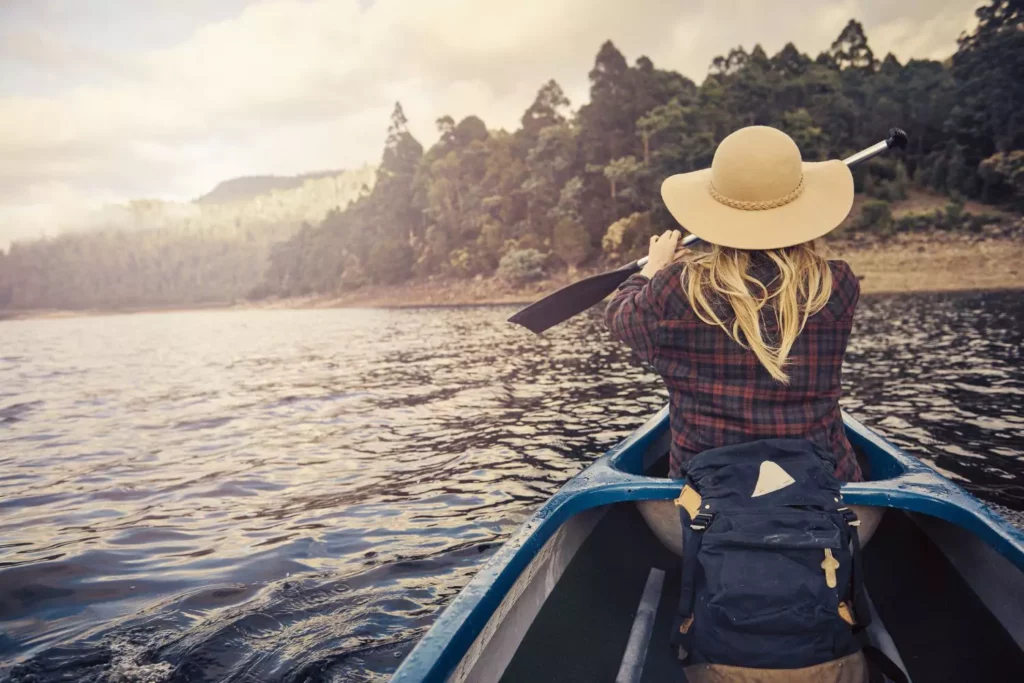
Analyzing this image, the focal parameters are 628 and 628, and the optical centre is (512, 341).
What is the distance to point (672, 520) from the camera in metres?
2.86

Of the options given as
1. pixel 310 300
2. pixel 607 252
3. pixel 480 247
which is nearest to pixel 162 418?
pixel 607 252

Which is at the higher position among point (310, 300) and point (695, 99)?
point (695, 99)

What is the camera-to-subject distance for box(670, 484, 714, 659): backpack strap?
194 centimetres

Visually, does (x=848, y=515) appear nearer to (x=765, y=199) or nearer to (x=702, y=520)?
(x=702, y=520)

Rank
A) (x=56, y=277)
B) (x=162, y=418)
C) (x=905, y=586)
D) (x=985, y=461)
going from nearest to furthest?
(x=905, y=586) → (x=985, y=461) → (x=162, y=418) → (x=56, y=277)

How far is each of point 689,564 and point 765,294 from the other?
89 cm

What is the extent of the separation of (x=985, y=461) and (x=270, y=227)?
7580 inches

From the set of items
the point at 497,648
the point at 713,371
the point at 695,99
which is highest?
the point at 695,99

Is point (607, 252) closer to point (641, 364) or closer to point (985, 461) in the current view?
point (641, 364)

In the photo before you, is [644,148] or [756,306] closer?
[756,306]

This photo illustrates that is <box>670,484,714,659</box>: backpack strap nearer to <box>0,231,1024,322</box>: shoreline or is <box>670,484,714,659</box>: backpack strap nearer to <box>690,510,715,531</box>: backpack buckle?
<box>690,510,715,531</box>: backpack buckle

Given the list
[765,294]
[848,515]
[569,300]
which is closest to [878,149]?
[569,300]

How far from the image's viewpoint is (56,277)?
152 m

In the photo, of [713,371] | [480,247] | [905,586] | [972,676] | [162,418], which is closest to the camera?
[713,371]
